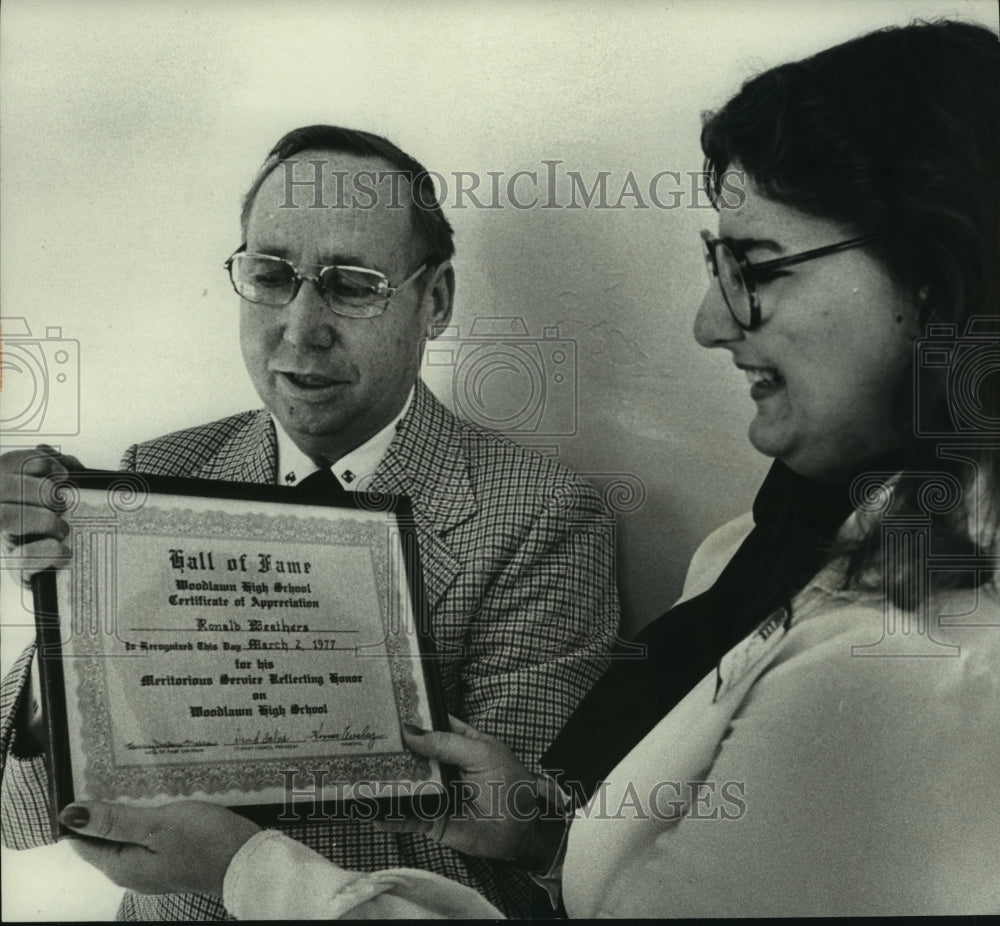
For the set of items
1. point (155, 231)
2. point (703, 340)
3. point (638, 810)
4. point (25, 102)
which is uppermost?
point (25, 102)

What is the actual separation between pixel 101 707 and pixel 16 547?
32 cm

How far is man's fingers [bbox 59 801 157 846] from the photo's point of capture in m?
2.03

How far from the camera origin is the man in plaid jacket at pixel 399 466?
2.17 meters

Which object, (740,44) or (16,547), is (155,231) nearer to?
(16,547)

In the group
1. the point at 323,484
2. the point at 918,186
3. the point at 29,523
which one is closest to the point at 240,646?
the point at 323,484

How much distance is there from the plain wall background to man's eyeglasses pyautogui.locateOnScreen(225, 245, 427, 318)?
0.04 meters

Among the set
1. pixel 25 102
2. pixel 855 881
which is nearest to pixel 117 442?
pixel 25 102

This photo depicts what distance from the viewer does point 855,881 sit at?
219 centimetres

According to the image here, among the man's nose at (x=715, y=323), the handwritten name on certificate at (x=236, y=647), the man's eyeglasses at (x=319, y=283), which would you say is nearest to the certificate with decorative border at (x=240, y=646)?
the handwritten name on certificate at (x=236, y=647)

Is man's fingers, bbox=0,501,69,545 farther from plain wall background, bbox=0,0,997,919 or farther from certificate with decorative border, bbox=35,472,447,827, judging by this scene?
plain wall background, bbox=0,0,997,919

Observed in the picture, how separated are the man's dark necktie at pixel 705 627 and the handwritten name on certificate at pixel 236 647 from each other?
0.91 feet

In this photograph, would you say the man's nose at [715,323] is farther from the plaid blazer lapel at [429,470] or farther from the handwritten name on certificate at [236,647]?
the handwritten name on certificate at [236,647]

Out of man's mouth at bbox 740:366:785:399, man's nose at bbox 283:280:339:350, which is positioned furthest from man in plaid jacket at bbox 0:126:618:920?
man's mouth at bbox 740:366:785:399

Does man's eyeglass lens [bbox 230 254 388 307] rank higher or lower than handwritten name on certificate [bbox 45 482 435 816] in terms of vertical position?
higher
